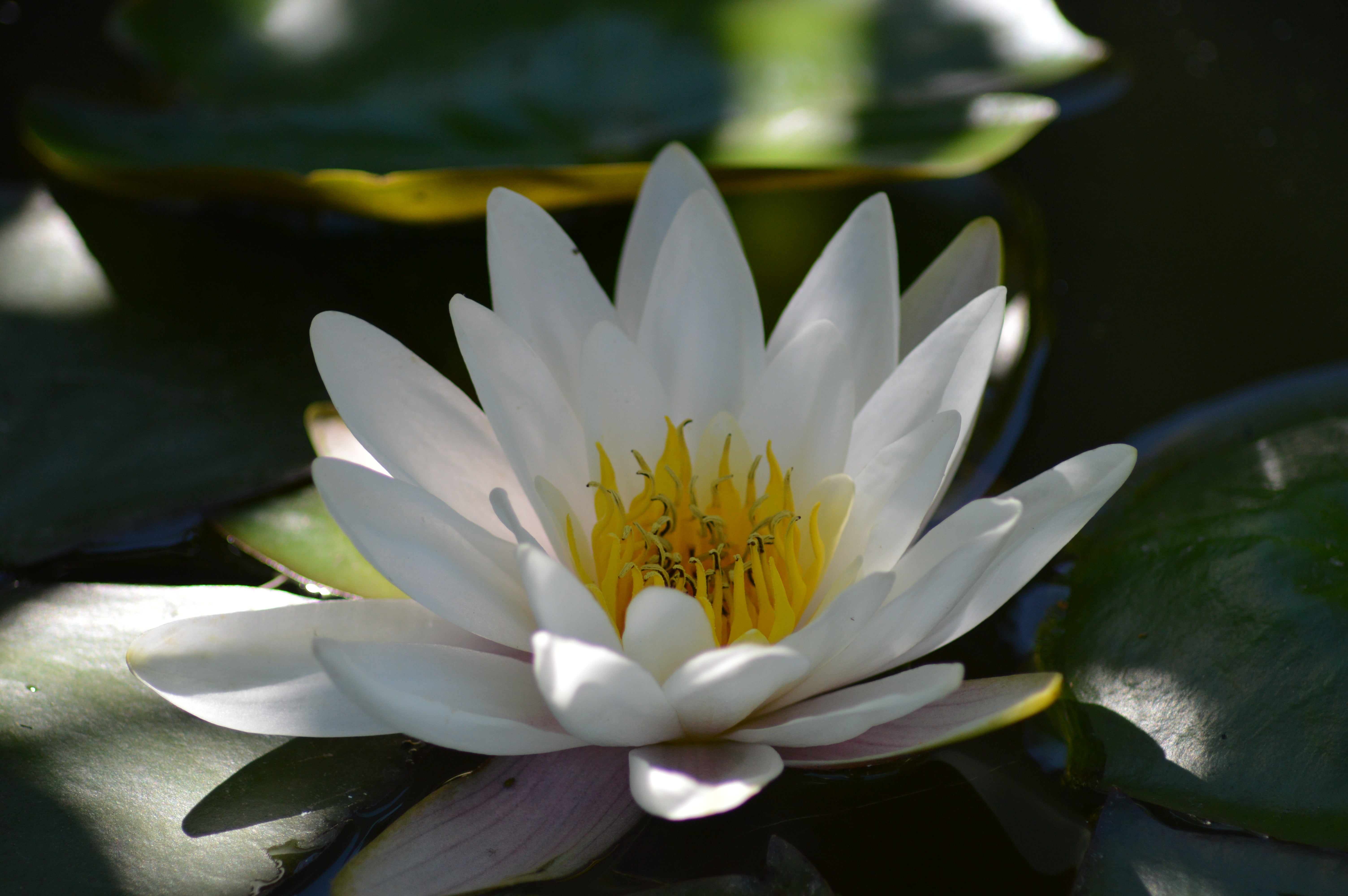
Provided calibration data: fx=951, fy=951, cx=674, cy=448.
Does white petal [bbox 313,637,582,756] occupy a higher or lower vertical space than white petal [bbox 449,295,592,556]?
lower

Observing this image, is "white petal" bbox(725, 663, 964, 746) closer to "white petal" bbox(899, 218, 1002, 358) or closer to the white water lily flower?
the white water lily flower

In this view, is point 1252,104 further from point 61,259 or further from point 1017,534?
point 61,259

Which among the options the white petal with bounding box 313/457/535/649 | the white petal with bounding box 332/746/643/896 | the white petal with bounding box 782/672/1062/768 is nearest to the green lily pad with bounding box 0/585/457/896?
the white petal with bounding box 332/746/643/896

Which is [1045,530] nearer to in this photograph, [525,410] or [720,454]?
[720,454]

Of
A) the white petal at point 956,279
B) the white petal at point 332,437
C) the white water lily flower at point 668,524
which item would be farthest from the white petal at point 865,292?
the white petal at point 332,437

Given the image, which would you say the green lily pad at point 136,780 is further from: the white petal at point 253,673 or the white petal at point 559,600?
the white petal at point 559,600

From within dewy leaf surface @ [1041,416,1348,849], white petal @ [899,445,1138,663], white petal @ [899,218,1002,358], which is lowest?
dewy leaf surface @ [1041,416,1348,849]

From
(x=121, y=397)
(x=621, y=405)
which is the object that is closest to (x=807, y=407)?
(x=621, y=405)

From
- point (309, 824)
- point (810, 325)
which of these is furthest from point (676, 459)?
point (309, 824)
